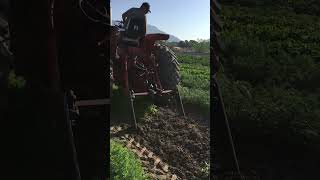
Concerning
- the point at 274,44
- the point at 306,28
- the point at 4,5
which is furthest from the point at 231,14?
the point at 4,5

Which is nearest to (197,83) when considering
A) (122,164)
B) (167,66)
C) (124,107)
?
(167,66)

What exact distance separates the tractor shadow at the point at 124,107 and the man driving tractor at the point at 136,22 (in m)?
0.54

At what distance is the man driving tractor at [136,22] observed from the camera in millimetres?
4771

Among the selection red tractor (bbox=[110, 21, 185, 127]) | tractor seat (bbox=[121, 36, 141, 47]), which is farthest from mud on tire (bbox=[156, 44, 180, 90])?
tractor seat (bbox=[121, 36, 141, 47])

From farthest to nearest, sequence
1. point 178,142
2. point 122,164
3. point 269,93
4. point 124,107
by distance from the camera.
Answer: point 269,93
point 178,142
point 124,107
point 122,164

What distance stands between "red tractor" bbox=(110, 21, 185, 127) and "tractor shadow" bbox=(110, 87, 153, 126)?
0.15 feet

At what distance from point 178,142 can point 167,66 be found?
74 centimetres

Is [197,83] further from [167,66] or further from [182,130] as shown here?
[182,130]

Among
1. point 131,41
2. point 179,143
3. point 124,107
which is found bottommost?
point 179,143

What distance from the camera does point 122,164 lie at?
4664mm

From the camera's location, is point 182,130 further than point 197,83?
Yes

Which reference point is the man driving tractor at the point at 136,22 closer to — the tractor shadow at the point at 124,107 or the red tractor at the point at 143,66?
the red tractor at the point at 143,66

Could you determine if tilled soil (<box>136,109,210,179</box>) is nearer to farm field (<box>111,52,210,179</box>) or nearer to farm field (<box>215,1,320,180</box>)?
farm field (<box>111,52,210,179</box>)

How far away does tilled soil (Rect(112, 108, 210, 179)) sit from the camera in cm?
491
